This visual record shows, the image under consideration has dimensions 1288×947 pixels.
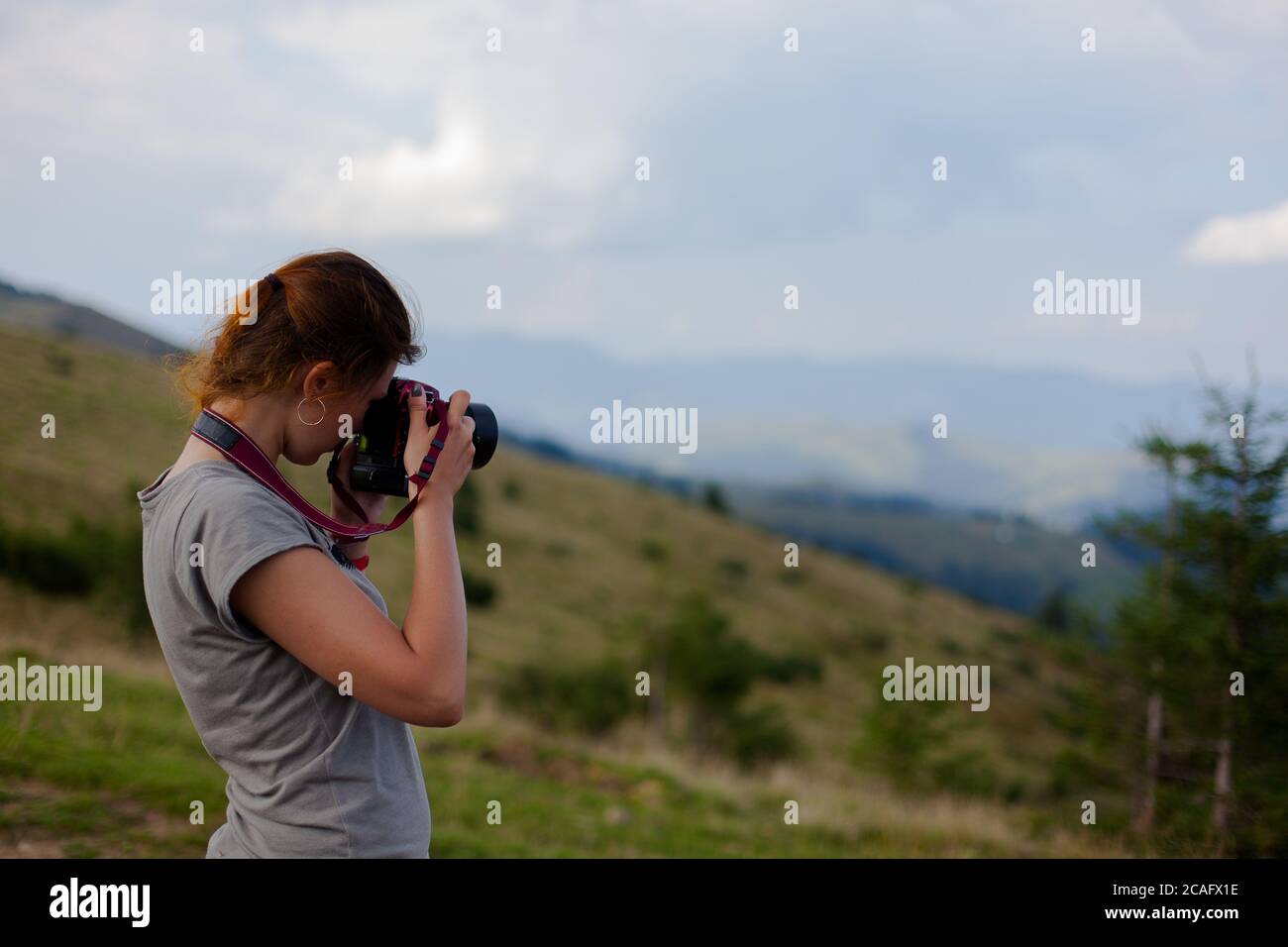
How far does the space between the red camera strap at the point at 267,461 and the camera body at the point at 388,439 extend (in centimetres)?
9

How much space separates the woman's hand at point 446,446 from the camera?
2.00 m

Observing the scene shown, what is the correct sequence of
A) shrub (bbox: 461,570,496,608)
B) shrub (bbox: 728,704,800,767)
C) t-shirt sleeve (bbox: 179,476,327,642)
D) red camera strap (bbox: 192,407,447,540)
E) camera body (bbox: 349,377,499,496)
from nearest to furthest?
t-shirt sleeve (bbox: 179,476,327,642) → red camera strap (bbox: 192,407,447,540) → camera body (bbox: 349,377,499,496) → shrub (bbox: 728,704,800,767) → shrub (bbox: 461,570,496,608)

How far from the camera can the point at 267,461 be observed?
1922 millimetres

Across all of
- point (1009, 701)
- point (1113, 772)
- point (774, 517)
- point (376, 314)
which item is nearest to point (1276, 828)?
point (1113, 772)

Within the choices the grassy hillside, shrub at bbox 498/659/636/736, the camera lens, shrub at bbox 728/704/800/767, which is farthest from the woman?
shrub at bbox 728/704/800/767

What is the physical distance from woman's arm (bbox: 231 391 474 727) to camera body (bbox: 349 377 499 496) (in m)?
0.38

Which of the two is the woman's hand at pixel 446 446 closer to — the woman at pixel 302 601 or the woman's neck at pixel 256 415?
the woman at pixel 302 601

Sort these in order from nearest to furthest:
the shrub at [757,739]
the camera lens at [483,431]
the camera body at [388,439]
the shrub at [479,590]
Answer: the camera body at [388,439], the camera lens at [483,431], the shrub at [757,739], the shrub at [479,590]

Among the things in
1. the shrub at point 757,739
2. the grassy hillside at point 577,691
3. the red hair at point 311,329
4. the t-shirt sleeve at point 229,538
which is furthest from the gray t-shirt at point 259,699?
the shrub at point 757,739

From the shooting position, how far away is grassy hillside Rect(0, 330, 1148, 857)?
20.5 ft

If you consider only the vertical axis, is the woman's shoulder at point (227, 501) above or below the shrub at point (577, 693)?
above

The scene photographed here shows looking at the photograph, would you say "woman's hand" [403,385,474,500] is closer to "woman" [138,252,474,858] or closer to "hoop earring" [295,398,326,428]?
"woman" [138,252,474,858]
